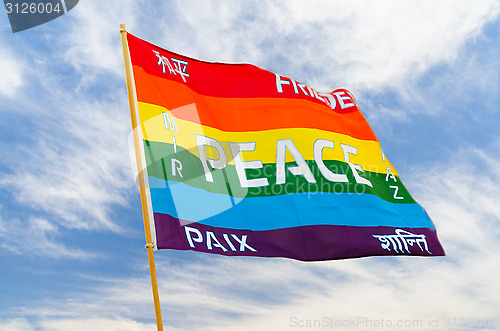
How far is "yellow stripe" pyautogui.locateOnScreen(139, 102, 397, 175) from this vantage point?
8266mm

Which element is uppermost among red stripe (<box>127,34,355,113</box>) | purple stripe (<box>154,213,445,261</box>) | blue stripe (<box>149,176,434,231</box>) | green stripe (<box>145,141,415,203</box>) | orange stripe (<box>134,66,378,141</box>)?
red stripe (<box>127,34,355,113</box>)

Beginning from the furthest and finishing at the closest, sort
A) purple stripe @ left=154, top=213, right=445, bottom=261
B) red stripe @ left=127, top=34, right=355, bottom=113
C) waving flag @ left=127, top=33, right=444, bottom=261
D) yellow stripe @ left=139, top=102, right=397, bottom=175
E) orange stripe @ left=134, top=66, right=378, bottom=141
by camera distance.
Answer: red stripe @ left=127, top=34, right=355, bottom=113, orange stripe @ left=134, top=66, right=378, bottom=141, yellow stripe @ left=139, top=102, right=397, bottom=175, waving flag @ left=127, top=33, right=444, bottom=261, purple stripe @ left=154, top=213, right=445, bottom=261

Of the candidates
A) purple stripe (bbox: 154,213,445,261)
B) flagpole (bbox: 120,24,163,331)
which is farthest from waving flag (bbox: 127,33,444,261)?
flagpole (bbox: 120,24,163,331)

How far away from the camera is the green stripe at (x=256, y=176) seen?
8.02 metres

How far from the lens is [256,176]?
9.88 metres

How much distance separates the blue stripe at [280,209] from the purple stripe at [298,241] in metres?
0.12

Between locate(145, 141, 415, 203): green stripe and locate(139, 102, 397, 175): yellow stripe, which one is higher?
locate(139, 102, 397, 175): yellow stripe

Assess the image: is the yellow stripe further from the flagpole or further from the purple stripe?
the purple stripe

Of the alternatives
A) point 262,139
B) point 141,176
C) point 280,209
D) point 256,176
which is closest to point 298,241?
point 280,209

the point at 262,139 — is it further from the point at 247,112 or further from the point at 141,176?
the point at 141,176

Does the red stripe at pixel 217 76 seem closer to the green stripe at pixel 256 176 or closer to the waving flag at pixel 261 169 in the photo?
the waving flag at pixel 261 169

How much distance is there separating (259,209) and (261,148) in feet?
4.46

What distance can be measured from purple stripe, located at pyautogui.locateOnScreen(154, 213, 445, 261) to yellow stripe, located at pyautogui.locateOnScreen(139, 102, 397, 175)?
1.41 m

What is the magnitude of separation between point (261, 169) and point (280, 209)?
33.3 inches
